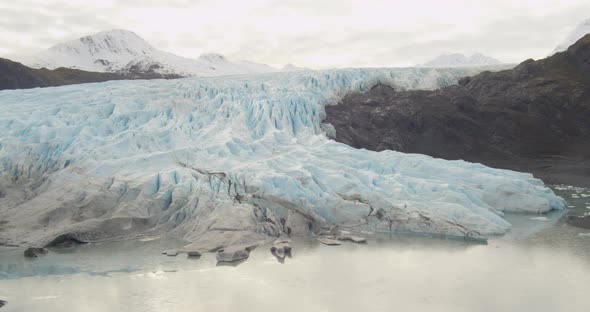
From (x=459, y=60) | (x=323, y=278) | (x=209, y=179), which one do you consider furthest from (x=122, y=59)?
(x=323, y=278)

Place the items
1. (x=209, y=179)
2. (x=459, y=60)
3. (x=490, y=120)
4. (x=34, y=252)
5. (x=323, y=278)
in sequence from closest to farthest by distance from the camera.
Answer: (x=323, y=278), (x=34, y=252), (x=209, y=179), (x=490, y=120), (x=459, y=60)

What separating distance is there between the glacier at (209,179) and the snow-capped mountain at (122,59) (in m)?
97.0

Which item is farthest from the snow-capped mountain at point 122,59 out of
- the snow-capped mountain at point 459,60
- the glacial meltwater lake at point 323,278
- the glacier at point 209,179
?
the glacial meltwater lake at point 323,278

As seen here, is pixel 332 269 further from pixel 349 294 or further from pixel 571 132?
pixel 571 132

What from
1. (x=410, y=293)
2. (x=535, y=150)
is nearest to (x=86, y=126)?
(x=410, y=293)

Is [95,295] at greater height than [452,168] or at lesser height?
lesser

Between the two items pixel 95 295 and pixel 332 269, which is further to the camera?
pixel 332 269

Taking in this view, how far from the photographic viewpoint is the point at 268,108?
21.7m

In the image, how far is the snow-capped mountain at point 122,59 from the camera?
121 meters

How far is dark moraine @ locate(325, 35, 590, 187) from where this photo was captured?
2467cm

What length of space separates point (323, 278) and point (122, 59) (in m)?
135

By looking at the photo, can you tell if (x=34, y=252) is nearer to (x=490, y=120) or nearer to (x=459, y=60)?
(x=490, y=120)

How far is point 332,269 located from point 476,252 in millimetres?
3427

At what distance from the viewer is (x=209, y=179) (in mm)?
14906
